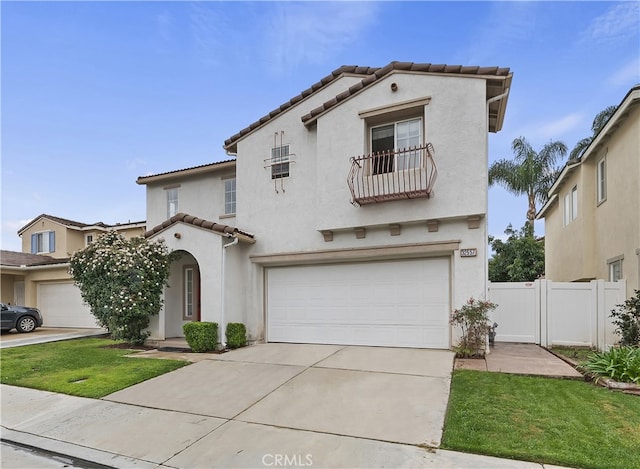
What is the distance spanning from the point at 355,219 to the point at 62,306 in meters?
15.7

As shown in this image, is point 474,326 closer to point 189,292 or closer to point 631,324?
point 631,324

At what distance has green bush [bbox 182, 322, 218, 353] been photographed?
380 inches

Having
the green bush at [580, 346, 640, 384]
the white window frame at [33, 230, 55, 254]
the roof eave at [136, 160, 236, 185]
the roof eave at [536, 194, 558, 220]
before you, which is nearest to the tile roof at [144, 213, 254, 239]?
the roof eave at [136, 160, 236, 185]

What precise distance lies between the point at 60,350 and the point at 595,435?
12651mm

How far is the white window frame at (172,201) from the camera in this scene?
14297mm

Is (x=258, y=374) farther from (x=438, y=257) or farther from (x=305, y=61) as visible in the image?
(x=305, y=61)

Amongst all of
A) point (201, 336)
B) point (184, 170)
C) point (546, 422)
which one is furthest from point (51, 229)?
point (546, 422)

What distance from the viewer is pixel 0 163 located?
11.6 metres

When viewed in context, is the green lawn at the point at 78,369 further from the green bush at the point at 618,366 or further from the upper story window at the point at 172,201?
the green bush at the point at 618,366

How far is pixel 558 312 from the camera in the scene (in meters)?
9.92

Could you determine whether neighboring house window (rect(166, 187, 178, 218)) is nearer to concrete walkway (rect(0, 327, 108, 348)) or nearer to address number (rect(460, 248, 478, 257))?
concrete walkway (rect(0, 327, 108, 348))

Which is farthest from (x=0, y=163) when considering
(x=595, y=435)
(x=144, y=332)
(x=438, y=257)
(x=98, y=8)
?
(x=595, y=435)

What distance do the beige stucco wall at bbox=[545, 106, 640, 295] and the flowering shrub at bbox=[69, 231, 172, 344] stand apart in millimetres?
12771

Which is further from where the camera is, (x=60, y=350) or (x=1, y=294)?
(x=1, y=294)
